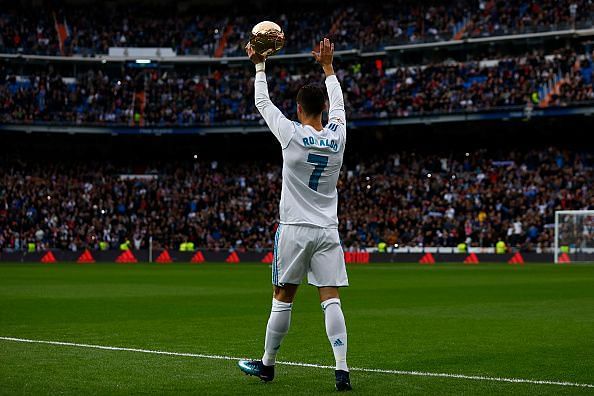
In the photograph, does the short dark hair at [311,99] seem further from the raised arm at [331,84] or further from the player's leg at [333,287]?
the player's leg at [333,287]

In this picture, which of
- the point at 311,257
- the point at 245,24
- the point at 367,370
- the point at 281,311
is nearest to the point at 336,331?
the point at 281,311

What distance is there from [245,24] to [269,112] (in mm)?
66271

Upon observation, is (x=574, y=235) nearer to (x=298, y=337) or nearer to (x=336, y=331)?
(x=298, y=337)

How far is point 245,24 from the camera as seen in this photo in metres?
73.2

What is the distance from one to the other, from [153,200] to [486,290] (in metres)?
40.1

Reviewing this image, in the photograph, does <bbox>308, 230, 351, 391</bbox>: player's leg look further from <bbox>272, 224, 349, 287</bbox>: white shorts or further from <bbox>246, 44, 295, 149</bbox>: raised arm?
<bbox>246, 44, 295, 149</bbox>: raised arm

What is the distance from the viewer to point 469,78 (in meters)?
60.9

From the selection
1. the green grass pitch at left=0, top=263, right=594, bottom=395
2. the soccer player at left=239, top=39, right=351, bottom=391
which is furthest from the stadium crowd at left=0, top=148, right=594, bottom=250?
the soccer player at left=239, top=39, right=351, bottom=391

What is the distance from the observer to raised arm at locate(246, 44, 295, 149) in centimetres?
812

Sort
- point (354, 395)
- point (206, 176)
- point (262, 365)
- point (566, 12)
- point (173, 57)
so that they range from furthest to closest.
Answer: point (173, 57) → point (206, 176) → point (566, 12) → point (262, 365) → point (354, 395)

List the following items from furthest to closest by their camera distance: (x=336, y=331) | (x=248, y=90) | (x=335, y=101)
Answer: (x=248, y=90) → (x=335, y=101) → (x=336, y=331)

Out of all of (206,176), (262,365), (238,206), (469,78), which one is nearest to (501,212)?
(469,78)

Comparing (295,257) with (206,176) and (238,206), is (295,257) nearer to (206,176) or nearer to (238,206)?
(238,206)

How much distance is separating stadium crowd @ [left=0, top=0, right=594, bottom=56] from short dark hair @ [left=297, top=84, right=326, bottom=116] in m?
54.0
